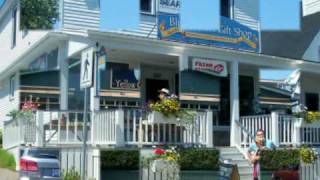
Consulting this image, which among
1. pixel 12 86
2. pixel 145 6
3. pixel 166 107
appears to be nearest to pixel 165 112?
pixel 166 107

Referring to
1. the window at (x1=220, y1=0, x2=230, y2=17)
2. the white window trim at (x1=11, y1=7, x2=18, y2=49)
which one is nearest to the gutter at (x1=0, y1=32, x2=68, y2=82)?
the white window trim at (x1=11, y1=7, x2=18, y2=49)

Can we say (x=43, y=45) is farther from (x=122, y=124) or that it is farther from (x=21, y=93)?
(x=122, y=124)

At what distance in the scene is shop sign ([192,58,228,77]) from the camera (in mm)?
18594

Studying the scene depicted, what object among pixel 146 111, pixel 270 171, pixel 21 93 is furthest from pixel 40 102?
pixel 270 171

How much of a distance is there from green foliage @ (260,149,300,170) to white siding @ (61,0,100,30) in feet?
25.0

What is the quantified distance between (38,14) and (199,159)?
11602 millimetres

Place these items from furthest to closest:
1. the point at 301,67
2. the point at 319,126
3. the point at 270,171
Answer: the point at 301,67, the point at 319,126, the point at 270,171

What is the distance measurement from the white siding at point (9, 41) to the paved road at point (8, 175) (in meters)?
7.55

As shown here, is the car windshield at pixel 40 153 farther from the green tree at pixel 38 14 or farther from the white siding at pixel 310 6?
the white siding at pixel 310 6

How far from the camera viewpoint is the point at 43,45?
19.8 metres

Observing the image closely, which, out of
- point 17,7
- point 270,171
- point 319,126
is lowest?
point 270,171

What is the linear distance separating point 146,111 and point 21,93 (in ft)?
18.9

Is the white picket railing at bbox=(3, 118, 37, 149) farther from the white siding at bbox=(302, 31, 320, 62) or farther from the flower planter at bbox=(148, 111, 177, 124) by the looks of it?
A: the white siding at bbox=(302, 31, 320, 62)

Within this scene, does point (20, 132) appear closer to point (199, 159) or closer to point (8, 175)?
point (8, 175)
